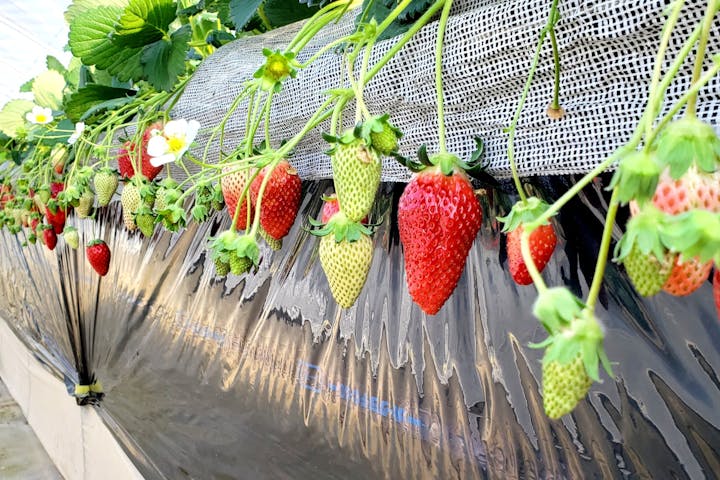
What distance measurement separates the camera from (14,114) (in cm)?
285

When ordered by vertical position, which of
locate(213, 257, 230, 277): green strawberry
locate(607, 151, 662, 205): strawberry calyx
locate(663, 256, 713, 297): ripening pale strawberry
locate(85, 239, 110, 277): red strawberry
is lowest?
locate(663, 256, 713, 297): ripening pale strawberry

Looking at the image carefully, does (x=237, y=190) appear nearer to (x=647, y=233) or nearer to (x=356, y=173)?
(x=356, y=173)

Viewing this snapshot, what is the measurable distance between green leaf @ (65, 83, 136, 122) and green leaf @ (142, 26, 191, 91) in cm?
33

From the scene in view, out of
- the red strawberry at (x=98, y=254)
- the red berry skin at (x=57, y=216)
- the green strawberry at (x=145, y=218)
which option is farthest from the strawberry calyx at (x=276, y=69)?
the red berry skin at (x=57, y=216)

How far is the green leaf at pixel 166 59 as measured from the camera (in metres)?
1.08

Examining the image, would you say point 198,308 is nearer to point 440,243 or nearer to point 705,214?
point 440,243

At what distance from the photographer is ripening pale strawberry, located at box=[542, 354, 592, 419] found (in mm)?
232

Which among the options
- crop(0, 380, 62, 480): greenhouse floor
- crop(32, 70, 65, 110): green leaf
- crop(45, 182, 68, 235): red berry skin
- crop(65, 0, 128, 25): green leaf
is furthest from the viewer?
crop(0, 380, 62, 480): greenhouse floor

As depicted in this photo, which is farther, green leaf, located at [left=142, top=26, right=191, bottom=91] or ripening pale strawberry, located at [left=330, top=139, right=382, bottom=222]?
green leaf, located at [left=142, top=26, right=191, bottom=91]

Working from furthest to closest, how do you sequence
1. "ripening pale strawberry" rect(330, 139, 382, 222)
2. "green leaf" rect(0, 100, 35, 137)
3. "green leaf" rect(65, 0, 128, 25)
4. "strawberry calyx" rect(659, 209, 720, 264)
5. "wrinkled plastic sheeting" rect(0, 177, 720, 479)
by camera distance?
"green leaf" rect(0, 100, 35, 137), "green leaf" rect(65, 0, 128, 25), "wrinkled plastic sheeting" rect(0, 177, 720, 479), "ripening pale strawberry" rect(330, 139, 382, 222), "strawberry calyx" rect(659, 209, 720, 264)

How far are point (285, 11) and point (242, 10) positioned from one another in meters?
0.27

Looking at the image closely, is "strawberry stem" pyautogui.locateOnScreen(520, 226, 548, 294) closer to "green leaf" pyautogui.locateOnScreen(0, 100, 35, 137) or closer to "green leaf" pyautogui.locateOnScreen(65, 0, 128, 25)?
"green leaf" pyautogui.locateOnScreen(65, 0, 128, 25)

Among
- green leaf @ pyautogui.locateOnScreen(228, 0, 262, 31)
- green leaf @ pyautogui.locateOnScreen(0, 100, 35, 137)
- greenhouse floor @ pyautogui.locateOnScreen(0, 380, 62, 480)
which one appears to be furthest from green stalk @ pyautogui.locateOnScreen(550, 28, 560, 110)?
greenhouse floor @ pyautogui.locateOnScreen(0, 380, 62, 480)

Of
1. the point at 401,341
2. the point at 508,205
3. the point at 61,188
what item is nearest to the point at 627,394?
the point at 508,205
